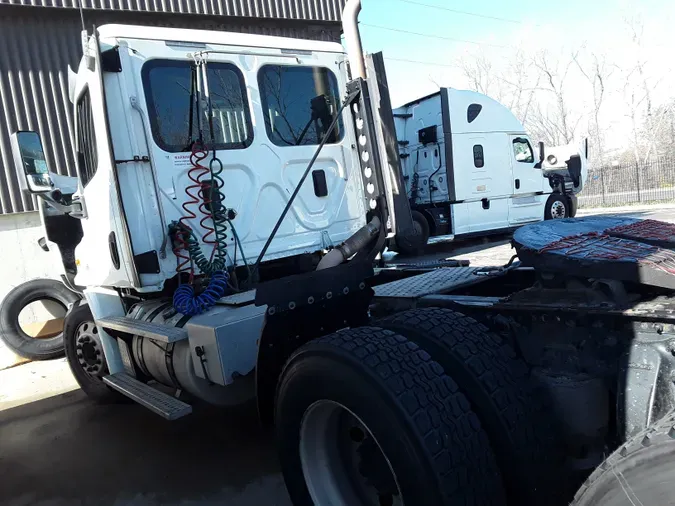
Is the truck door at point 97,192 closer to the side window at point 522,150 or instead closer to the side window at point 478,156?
the side window at point 478,156

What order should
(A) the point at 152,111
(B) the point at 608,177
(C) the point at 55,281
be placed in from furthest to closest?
(B) the point at 608,177
(C) the point at 55,281
(A) the point at 152,111

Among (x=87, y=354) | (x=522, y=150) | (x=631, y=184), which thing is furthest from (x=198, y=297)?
Answer: (x=631, y=184)

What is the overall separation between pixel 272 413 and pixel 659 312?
2020 mm

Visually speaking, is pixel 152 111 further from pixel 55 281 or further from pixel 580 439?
pixel 55 281

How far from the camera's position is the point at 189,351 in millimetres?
3570

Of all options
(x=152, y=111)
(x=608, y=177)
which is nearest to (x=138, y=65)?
(x=152, y=111)

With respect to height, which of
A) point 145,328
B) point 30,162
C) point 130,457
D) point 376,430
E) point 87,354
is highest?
point 30,162

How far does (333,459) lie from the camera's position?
8.41 ft

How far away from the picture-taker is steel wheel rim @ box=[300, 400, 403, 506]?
2.47m

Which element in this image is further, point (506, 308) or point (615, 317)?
point (506, 308)

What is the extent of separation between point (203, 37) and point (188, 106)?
1.78 ft

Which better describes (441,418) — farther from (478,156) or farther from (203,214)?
(478,156)

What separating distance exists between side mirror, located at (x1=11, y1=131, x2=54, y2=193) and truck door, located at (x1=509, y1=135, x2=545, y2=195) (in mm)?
11907

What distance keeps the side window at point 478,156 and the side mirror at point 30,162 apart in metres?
10.8
